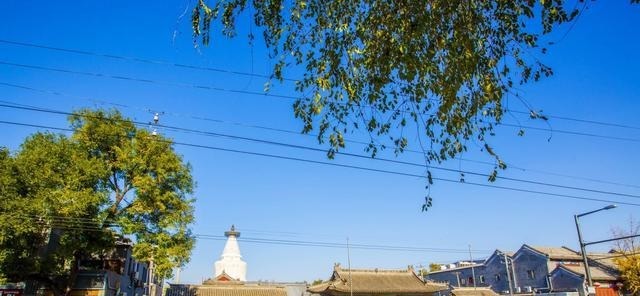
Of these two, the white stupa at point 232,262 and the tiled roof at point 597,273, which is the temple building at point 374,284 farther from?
the white stupa at point 232,262

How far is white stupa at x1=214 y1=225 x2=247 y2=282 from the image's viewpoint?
2207 inches

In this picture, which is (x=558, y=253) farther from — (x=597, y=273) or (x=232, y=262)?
(x=232, y=262)

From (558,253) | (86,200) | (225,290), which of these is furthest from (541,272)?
(86,200)

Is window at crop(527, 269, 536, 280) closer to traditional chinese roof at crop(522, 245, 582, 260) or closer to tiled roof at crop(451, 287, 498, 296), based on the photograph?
traditional chinese roof at crop(522, 245, 582, 260)

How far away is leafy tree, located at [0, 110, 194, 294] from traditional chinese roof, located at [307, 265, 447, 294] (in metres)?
17.6

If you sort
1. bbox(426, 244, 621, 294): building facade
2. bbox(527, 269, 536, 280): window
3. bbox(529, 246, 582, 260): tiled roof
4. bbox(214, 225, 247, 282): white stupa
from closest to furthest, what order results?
bbox(426, 244, 621, 294): building facade
bbox(529, 246, 582, 260): tiled roof
bbox(527, 269, 536, 280): window
bbox(214, 225, 247, 282): white stupa

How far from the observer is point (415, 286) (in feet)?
135

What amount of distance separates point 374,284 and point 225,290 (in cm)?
1279

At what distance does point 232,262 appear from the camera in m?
57.0

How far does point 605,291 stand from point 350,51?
43314 millimetres

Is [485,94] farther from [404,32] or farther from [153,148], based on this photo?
[153,148]

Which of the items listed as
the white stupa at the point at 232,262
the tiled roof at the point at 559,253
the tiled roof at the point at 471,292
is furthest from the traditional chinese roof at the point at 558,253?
the white stupa at the point at 232,262

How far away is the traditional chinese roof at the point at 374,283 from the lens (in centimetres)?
3791

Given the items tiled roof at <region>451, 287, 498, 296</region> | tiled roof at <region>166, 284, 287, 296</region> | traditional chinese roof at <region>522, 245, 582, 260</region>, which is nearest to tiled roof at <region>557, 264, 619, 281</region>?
traditional chinese roof at <region>522, 245, 582, 260</region>
